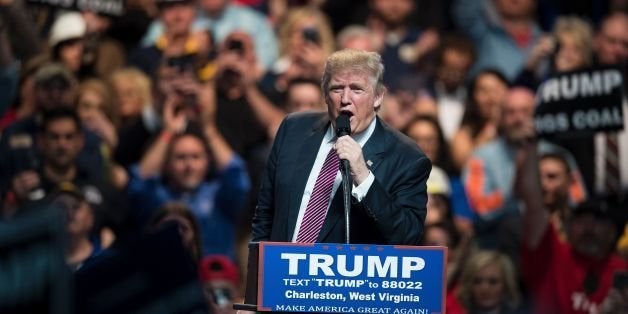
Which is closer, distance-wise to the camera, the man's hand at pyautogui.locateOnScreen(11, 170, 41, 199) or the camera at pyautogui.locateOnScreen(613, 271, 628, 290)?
the camera at pyautogui.locateOnScreen(613, 271, 628, 290)

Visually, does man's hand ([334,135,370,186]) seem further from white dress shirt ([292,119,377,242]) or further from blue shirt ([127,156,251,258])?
blue shirt ([127,156,251,258])

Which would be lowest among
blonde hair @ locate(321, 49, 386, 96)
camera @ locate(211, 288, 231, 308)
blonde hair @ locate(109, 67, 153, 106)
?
camera @ locate(211, 288, 231, 308)

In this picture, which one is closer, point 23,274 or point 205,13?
point 23,274

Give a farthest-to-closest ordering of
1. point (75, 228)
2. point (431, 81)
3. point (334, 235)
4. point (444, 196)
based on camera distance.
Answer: point (431, 81) → point (444, 196) → point (75, 228) → point (334, 235)

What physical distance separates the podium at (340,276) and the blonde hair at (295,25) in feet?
20.0

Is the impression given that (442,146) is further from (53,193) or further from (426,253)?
(426,253)

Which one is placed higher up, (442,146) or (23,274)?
(442,146)

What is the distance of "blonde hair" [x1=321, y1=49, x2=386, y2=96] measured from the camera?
584cm

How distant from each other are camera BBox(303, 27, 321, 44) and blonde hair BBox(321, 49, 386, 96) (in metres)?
5.29

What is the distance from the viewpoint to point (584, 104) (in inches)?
381

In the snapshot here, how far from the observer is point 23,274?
3455 mm

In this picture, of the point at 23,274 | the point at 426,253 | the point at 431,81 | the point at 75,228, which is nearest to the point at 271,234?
the point at 426,253

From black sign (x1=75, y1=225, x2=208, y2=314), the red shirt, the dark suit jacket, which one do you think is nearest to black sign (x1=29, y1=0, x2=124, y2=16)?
the red shirt

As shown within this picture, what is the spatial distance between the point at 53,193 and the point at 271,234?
3730 mm
